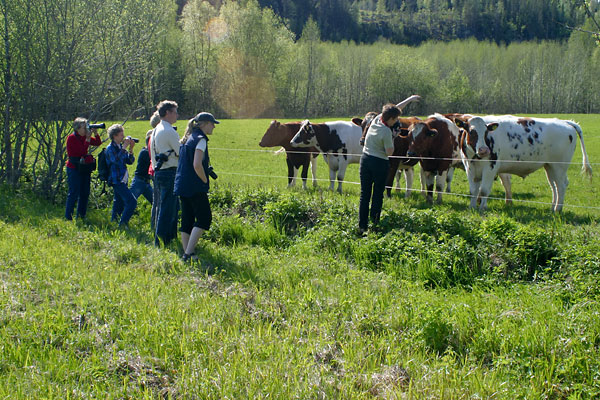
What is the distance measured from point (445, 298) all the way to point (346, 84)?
285 feet

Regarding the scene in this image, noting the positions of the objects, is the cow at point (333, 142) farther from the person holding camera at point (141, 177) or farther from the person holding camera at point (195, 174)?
the person holding camera at point (195, 174)

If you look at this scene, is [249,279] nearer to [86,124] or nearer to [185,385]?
[185,385]

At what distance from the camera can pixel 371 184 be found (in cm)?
862

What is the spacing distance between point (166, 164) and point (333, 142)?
7.31 meters

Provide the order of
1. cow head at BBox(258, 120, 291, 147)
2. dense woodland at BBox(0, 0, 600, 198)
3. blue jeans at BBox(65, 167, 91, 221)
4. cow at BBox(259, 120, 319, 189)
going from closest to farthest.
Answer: blue jeans at BBox(65, 167, 91, 221)
dense woodland at BBox(0, 0, 600, 198)
cow at BBox(259, 120, 319, 189)
cow head at BBox(258, 120, 291, 147)

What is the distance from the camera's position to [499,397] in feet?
13.1

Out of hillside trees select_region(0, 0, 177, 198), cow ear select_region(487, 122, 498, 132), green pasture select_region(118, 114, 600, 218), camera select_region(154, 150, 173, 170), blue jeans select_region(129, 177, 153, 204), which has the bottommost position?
green pasture select_region(118, 114, 600, 218)

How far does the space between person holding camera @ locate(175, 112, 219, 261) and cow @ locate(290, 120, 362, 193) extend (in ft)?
23.0

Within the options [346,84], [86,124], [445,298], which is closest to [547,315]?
[445,298]

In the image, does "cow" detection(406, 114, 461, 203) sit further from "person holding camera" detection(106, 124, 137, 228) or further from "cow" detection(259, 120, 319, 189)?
"person holding camera" detection(106, 124, 137, 228)

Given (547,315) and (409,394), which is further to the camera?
(547,315)

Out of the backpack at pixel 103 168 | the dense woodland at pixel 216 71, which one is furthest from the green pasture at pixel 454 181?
the dense woodland at pixel 216 71

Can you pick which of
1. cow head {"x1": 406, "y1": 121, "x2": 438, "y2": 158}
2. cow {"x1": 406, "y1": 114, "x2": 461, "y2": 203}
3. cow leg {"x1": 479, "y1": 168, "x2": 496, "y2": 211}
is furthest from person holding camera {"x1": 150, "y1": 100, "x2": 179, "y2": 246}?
cow leg {"x1": 479, "y1": 168, "x2": 496, "y2": 211}

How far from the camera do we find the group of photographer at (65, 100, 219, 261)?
24.5 ft
